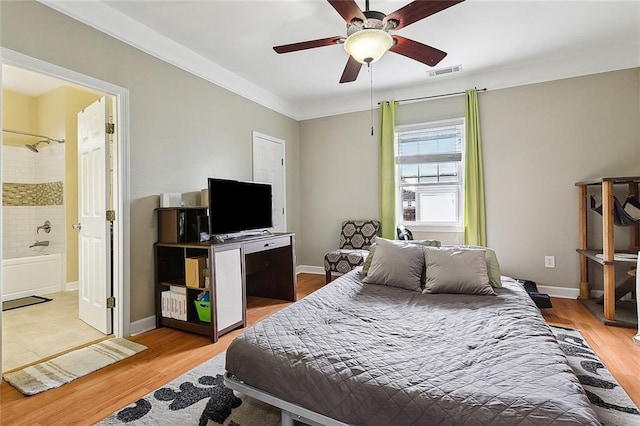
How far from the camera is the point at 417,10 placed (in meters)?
1.89

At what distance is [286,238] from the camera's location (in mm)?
3633

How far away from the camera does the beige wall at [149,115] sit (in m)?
2.21

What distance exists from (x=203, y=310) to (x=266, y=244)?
2.88 ft

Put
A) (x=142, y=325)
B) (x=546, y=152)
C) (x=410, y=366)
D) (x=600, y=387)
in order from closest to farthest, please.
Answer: (x=410, y=366) → (x=600, y=387) → (x=142, y=325) → (x=546, y=152)

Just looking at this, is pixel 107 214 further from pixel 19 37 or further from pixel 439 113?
pixel 439 113

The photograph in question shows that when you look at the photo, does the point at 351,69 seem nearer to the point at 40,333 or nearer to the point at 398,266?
the point at 398,266

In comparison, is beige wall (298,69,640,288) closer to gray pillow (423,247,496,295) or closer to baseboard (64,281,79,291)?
gray pillow (423,247,496,295)

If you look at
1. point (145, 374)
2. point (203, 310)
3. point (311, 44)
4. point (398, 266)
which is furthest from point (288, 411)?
point (311, 44)

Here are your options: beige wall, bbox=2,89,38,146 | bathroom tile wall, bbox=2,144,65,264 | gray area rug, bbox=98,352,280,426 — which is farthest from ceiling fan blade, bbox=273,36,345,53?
beige wall, bbox=2,89,38,146

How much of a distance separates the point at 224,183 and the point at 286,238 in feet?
3.18

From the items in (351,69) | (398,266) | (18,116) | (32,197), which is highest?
(18,116)

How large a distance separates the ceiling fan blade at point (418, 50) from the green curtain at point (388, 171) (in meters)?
1.99

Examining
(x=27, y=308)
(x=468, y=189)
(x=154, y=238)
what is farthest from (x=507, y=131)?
(x=27, y=308)

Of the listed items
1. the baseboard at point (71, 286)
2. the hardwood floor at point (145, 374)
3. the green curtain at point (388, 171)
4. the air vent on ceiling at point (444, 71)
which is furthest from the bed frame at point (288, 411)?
the baseboard at point (71, 286)
